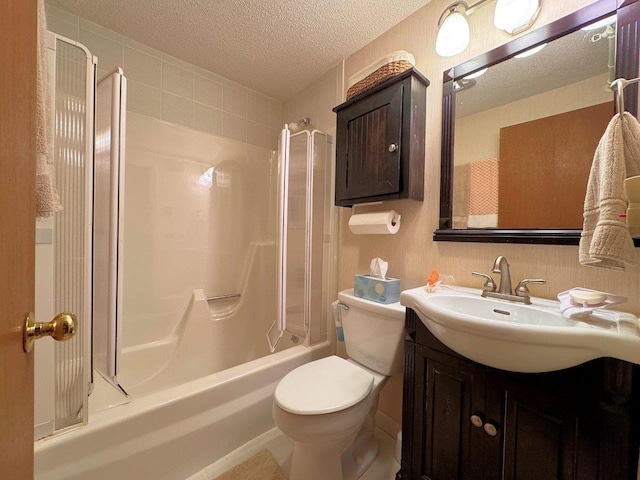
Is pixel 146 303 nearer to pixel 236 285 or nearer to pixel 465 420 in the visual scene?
pixel 236 285

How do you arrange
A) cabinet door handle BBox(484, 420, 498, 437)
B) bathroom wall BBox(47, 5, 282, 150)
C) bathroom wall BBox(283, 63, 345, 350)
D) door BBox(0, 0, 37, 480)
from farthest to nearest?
bathroom wall BBox(283, 63, 345, 350)
bathroom wall BBox(47, 5, 282, 150)
cabinet door handle BBox(484, 420, 498, 437)
door BBox(0, 0, 37, 480)

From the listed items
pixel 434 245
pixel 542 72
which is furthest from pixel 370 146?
pixel 542 72

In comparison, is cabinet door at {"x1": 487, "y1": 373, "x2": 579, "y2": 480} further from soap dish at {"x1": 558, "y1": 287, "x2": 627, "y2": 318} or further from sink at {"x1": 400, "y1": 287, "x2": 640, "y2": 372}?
soap dish at {"x1": 558, "y1": 287, "x2": 627, "y2": 318}

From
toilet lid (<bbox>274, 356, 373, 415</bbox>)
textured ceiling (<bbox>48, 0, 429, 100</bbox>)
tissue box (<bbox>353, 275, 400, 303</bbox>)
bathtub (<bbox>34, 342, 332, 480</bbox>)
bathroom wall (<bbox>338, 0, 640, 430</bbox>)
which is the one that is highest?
textured ceiling (<bbox>48, 0, 429, 100</bbox>)

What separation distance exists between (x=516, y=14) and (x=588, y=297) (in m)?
1.05

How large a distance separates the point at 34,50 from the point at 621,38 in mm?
1511

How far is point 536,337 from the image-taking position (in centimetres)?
61

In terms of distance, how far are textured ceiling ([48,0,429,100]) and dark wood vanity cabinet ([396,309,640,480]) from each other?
→ 1.50 meters

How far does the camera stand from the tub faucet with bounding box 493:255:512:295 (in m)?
0.97

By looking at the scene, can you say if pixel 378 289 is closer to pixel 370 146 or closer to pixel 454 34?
pixel 370 146

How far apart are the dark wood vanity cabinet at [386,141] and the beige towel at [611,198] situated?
0.62 meters

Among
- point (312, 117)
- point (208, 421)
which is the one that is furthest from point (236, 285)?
point (312, 117)

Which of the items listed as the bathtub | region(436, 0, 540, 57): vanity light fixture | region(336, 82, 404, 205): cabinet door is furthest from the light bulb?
the bathtub

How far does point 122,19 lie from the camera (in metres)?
1.42
